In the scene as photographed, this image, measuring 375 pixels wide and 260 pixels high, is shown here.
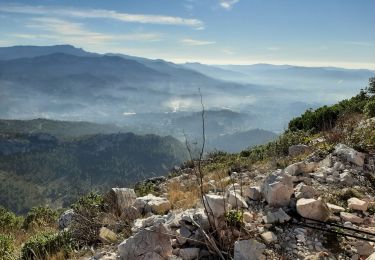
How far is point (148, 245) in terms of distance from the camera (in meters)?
6.04

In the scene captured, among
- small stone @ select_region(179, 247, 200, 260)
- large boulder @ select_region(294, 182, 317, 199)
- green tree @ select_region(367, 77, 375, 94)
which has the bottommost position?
small stone @ select_region(179, 247, 200, 260)

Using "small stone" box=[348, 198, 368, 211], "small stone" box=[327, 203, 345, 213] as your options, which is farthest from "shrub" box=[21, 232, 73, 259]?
"small stone" box=[348, 198, 368, 211]

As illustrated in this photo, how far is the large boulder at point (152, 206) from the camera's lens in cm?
891

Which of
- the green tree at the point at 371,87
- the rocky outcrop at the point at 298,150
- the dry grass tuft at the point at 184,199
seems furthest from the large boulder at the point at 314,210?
the green tree at the point at 371,87

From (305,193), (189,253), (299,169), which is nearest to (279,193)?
(305,193)

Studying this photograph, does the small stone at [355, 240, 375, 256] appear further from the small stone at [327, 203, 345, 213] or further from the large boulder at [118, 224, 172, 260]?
the large boulder at [118, 224, 172, 260]

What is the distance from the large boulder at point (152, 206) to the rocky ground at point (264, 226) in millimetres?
24

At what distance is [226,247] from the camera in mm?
5895

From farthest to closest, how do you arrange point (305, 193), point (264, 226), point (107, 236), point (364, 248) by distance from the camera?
1. point (107, 236)
2. point (305, 193)
3. point (264, 226)
4. point (364, 248)

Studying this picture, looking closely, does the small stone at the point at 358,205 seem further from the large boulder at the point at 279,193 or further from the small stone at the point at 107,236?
the small stone at the point at 107,236

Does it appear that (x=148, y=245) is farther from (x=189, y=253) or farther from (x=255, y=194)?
(x=255, y=194)

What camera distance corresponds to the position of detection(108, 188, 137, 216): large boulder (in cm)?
932

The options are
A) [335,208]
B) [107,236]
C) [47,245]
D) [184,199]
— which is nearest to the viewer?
[335,208]

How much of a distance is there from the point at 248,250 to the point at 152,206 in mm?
3704
